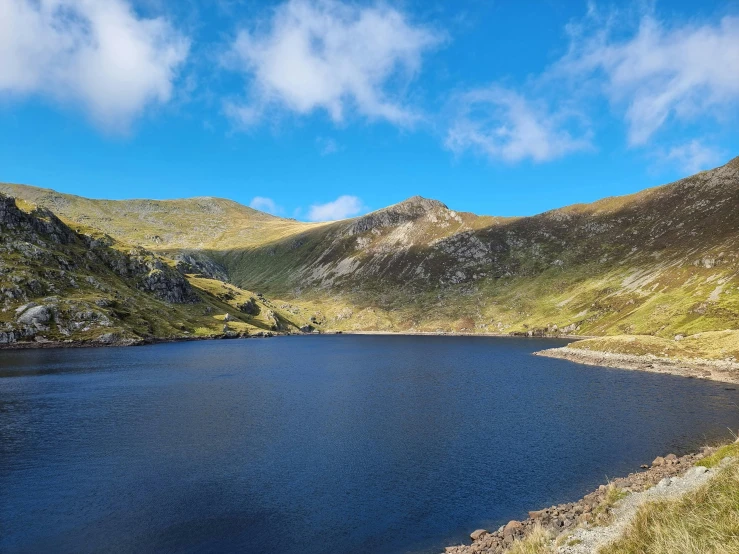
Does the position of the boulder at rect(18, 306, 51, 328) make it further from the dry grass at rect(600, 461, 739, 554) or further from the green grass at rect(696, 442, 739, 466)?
the green grass at rect(696, 442, 739, 466)

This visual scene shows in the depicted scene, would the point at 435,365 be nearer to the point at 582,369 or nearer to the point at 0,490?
the point at 582,369

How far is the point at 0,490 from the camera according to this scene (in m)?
42.9

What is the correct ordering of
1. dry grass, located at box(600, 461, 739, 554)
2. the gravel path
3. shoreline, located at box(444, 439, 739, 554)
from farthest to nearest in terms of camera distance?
1. shoreline, located at box(444, 439, 739, 554)
2. the gravel path
3. dry grass, located at box(600, 461, 739, 554)

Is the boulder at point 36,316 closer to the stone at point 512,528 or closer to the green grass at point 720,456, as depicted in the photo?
the stone at point 512,528

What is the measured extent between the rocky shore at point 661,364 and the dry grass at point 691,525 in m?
97.6

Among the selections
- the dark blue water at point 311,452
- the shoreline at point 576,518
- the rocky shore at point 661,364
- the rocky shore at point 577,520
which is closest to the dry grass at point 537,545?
the shoreline at point 576,518

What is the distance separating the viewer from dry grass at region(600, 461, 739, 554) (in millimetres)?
16938

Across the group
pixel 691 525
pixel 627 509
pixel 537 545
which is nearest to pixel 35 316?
pixel 537 545

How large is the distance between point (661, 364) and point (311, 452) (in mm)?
111470

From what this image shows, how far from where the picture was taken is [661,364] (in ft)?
401

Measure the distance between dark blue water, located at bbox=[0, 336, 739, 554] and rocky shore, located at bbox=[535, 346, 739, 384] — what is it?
338 inches

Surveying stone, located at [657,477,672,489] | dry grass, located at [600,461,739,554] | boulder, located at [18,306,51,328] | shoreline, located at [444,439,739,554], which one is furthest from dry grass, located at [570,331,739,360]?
boulder, located at [18,306,51,328]

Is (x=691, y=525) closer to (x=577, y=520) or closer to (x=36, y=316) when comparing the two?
(x=577, y=520)

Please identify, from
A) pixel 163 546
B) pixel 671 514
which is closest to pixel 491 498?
pixel 671 514
